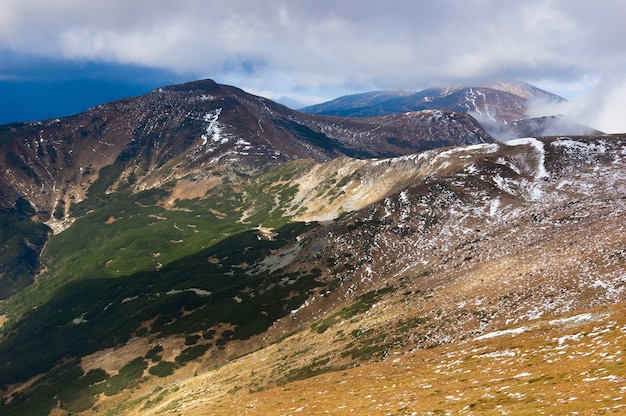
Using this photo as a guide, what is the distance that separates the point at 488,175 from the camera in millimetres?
149250

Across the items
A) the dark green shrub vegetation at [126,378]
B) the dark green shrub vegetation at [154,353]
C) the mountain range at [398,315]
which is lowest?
the dark green shrub vegetation at [126,378]

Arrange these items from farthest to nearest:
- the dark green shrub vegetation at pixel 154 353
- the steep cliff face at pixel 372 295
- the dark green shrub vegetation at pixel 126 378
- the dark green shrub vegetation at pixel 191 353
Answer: the dark green shrub vegetation at pixel 154 353
the dark green shrub vegetation at pixel 191 353
the dark green shrub vegetation at pixel 126 378
the steep cliff face at pixel 372 295

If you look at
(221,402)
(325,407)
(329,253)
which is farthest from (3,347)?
(325,407)

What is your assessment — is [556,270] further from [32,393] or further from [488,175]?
[32,393]

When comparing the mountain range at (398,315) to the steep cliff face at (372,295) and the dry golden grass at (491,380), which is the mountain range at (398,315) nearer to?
the dry golden grass at (491,380)

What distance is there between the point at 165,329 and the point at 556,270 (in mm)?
108304

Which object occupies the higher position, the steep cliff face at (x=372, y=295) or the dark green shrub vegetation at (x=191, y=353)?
the steep cliff face at (x=372, y=295)

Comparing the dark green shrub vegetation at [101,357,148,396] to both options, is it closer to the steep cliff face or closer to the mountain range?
the mountain range

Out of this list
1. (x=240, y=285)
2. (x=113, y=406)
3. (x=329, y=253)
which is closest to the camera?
(x=113, y=406)

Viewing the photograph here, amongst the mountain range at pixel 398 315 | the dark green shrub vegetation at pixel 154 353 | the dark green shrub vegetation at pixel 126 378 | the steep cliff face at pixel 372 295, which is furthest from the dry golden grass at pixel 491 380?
the dark green shrub vegetation at pixel 154 353

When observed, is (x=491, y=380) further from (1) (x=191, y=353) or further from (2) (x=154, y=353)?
(2) (x=154, y=353)

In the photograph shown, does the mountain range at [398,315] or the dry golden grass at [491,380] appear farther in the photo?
the mountain range at [398,315]

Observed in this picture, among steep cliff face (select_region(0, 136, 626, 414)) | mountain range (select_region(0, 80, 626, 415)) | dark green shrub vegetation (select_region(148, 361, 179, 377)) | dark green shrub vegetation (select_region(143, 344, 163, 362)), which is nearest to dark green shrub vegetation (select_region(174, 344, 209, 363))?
steep cliff face (select_region(0, 136, 626, 414))

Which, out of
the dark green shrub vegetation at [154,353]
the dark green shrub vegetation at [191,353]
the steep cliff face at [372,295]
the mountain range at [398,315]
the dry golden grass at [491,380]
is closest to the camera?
the dry golden grass at [491,380]
